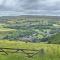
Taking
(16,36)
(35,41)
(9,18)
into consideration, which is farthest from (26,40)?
(9,18)

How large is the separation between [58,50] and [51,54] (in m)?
1.45

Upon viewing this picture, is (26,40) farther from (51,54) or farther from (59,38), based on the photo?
(51,54)

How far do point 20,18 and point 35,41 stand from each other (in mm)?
33947

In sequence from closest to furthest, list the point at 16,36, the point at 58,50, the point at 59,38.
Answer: the point at 58,50
the point at 59,38
the point at 16,36

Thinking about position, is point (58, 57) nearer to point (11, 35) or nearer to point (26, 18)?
point (11, 35)

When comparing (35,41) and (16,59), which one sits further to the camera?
(35,41)

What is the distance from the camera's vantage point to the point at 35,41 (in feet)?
101

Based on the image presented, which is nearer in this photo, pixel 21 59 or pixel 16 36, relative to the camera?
pixel 21 59


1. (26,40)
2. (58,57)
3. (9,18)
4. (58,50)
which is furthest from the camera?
(9,18)

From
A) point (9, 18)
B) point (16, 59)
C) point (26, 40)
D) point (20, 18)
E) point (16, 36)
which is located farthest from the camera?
point (20, 18)

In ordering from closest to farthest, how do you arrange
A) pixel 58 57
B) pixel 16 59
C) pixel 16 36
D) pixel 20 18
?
1. pixel 16 59
2. pixel 58 57
3. pixel 16 36
4. pixel 20 18

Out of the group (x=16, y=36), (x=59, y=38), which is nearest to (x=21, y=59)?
(x=59, y=38)

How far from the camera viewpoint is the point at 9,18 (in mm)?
56281

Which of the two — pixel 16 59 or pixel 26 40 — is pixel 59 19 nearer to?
pixel 26 40
